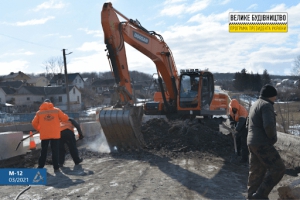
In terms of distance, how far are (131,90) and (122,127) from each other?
159 centimetres

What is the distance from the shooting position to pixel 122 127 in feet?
33.3

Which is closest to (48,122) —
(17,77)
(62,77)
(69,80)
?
(62,77)

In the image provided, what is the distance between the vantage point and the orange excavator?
10.3 m

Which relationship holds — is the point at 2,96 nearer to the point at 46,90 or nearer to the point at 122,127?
the point at 46,90

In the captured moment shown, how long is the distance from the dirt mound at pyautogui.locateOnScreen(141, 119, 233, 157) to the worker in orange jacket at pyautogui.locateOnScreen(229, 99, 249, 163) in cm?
85

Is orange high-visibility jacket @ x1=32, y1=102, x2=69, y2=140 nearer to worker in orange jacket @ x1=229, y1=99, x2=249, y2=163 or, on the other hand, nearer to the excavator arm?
the excavator arm

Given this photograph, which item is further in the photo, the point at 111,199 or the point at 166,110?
the point at 166,110

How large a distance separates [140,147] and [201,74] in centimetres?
542

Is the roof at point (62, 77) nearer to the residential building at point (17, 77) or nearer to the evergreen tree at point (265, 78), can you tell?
the residential building at point (17, 77)

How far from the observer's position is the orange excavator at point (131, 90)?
10305 mm

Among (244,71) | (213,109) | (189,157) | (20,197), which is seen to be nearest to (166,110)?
(213,109)

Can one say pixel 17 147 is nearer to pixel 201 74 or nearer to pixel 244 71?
pixel 201 74

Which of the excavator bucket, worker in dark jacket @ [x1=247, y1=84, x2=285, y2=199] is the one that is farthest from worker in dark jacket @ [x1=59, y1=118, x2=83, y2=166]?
worker in dark jacket @ [x1=247, y1=84, x2=285, y2=199]

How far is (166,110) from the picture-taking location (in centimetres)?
1587
